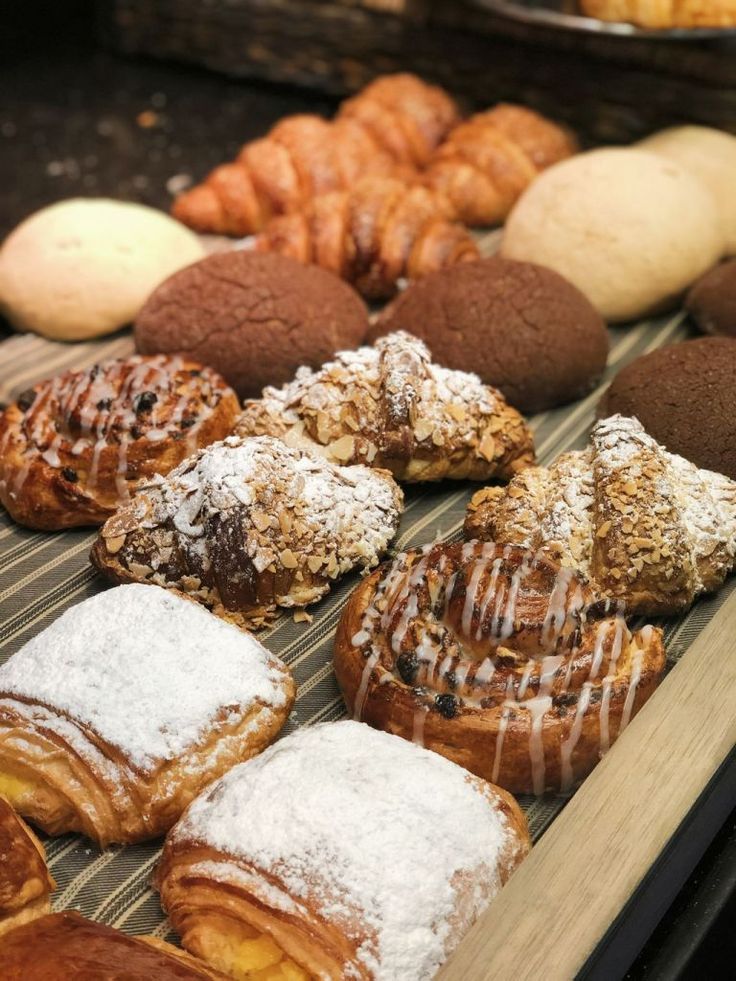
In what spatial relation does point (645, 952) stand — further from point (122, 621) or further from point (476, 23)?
point (476, 23)

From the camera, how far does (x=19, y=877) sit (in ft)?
4.59

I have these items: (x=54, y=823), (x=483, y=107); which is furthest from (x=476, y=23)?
(x=54, y=823)

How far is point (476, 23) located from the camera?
388 centimetres

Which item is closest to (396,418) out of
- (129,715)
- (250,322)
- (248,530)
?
(248,530)

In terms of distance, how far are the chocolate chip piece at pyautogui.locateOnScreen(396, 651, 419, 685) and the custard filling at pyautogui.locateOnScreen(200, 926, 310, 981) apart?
45 centimetres

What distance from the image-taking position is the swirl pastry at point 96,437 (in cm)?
Result: 221

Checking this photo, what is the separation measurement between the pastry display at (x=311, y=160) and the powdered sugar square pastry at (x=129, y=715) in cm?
211

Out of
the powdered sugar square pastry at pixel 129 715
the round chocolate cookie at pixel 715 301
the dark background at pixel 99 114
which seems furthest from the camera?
the dark background at pixel 99 114

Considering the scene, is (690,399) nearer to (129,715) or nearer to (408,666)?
(408,666)

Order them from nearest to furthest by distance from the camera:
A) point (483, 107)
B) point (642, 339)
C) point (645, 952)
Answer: point (645, 952)
point (642, 339)
point (483, 107)

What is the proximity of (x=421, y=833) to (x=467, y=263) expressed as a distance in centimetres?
164

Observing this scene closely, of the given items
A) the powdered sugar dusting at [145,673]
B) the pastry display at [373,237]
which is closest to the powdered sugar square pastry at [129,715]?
the powdered sugar dusting at [145,673]

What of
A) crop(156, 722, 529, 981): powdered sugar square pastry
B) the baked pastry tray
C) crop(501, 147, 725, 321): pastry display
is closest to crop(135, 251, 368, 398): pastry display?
the baked pastry tray

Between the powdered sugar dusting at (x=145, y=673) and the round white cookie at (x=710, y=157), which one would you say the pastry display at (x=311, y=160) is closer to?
the round white cookie at (x=710, y=157)
